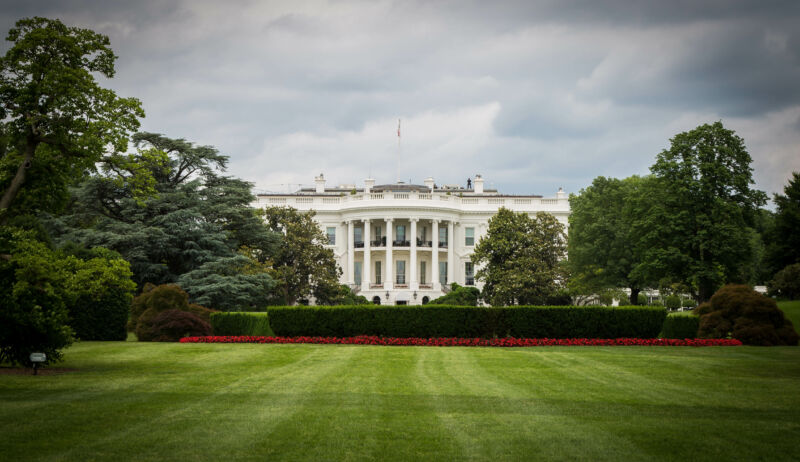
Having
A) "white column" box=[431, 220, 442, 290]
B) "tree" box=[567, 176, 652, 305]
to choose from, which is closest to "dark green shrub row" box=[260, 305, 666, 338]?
"tree" box=[567, 176, 652, 305]

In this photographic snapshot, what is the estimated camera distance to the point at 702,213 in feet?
122

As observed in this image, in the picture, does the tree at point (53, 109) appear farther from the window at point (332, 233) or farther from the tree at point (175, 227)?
the window at point (332, 233)

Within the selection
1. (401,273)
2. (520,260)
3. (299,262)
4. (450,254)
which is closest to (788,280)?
(520,260)

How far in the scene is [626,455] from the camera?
26.9ft

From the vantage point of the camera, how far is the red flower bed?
25750 mm

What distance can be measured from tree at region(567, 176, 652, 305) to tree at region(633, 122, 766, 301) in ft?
9.79

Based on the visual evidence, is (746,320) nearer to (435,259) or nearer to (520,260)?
(520,260)

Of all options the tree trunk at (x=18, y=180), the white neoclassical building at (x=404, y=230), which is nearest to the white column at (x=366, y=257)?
the white neoclassical building at (x=404, y=230)

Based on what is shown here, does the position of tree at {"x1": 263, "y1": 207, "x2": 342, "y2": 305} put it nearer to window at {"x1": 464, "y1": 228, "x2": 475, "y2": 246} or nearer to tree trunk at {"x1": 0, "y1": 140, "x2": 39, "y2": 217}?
window at {"x1": 464, "y1": 228, "x2": 475, "y2": 246}

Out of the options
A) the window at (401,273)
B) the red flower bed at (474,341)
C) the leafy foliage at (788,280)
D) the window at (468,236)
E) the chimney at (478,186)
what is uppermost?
the chimney at (478,186)

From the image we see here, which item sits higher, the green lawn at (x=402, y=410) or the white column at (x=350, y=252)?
the white column at (x=350, y=252)

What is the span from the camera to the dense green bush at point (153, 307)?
27.2m

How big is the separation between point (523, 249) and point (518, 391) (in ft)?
122

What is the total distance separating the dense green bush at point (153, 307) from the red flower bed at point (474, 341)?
1680mm
